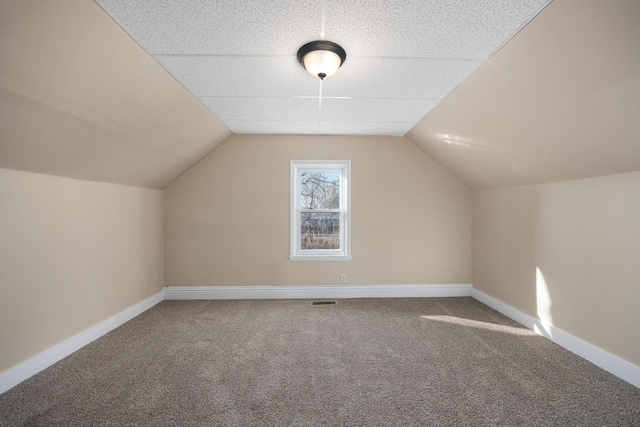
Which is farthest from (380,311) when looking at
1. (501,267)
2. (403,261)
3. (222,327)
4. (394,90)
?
(394,90)

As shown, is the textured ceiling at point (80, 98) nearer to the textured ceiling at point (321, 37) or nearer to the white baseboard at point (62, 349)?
the textured ceiling at point (321, 37)

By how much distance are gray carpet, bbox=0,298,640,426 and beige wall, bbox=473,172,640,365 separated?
299 mm

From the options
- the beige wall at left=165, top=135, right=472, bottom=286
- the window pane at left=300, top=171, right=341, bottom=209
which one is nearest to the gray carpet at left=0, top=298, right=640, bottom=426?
the beige wall at left=165, top=135, right=472, bottom=286

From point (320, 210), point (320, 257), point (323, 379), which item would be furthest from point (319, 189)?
point (323, 379)

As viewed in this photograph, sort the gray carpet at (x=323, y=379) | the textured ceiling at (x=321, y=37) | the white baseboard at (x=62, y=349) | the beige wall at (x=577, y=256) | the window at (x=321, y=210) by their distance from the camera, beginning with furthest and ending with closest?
the window at (x=321, y=210), the beige wall at (x=577, y=256), the white baseboard at (x=62, y=349), the gray carpet at (x=323, y=379), the textured ceiling at (x=321, y=37)

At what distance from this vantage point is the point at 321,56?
194 cm

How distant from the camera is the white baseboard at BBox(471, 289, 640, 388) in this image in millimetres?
2150

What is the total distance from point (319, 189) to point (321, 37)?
2.60 metres

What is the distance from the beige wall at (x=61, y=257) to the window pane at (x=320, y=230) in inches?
81.1

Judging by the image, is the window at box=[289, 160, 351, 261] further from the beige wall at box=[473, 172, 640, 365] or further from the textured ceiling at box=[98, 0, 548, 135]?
the beige wall at box=[473, 172, 640, 365]

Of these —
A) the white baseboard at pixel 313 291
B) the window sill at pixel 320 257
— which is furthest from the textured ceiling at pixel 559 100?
the window sill at pixel 320 257

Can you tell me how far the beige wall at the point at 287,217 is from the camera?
4.10 meters

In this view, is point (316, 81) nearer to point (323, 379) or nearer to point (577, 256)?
point (323, 379)

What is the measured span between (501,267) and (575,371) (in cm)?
143
